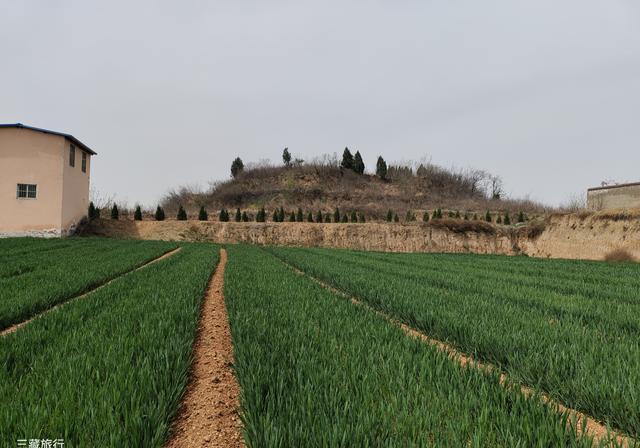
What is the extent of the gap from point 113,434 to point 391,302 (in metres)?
4.82

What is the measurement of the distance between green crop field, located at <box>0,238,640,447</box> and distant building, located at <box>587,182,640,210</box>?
2962cm

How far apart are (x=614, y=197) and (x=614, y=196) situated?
3.9 inches

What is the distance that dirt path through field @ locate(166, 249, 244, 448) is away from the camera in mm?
2146

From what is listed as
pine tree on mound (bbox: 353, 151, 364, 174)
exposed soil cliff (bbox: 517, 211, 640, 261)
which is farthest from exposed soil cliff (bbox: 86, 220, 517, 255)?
pine tree on mound (bbox: 353, 151, 364, 174)

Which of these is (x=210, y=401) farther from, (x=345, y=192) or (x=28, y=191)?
(x=345, y=192)

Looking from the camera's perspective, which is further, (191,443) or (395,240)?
(395,240)

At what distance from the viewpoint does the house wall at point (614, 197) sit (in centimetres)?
2688

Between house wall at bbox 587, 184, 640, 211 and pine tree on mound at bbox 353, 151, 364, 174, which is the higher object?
pine tree on mound at bbox 353, 151, 364, 174

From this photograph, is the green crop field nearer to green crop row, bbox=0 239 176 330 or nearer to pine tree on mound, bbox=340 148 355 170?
green crop row, bbox=0 239 176 330

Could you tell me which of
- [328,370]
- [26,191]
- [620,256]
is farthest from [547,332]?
[26,191]

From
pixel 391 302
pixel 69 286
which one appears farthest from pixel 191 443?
pixel 69 286

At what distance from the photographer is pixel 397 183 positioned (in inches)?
2509

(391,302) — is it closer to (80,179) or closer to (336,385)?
(336,385)

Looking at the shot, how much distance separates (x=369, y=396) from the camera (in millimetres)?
2256
